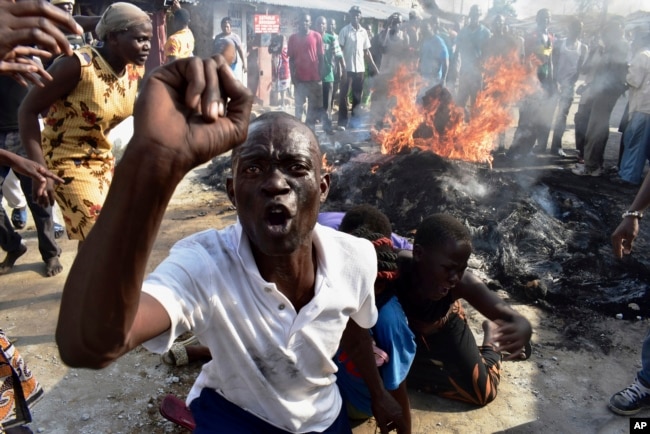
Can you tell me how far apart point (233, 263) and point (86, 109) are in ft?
6.89

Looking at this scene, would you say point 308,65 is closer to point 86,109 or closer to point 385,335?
point 86,109

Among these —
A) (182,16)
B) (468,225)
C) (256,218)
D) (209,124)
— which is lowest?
(468,225)

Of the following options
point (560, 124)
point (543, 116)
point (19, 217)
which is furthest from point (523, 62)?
point (19, 217)

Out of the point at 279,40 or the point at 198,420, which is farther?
the point at 279,40

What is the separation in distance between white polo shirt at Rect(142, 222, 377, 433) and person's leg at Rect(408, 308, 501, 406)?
4.06 feet

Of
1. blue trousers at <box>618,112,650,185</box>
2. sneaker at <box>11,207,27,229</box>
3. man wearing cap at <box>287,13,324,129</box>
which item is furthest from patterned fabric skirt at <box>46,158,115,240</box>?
man wearing cap at <box>287,13,324,129</box>

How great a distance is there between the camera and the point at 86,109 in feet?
10.7

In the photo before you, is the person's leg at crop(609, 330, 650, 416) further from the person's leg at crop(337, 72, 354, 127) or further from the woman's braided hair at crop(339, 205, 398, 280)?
the person's leg at crop(337, 72, 354, 127)

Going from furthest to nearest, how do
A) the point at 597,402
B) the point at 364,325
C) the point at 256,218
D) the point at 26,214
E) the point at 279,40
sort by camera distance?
the point at 279,40 < the point at 26,214 < the point at 597,402 < the point at 364,325 < the point at 256,218

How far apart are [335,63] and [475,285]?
993 cm

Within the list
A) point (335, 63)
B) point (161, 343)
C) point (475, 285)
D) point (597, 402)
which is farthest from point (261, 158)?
point (335, 63)

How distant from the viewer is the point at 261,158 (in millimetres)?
1732

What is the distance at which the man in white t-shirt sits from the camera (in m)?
1.16

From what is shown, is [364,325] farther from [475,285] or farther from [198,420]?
[475,285]
